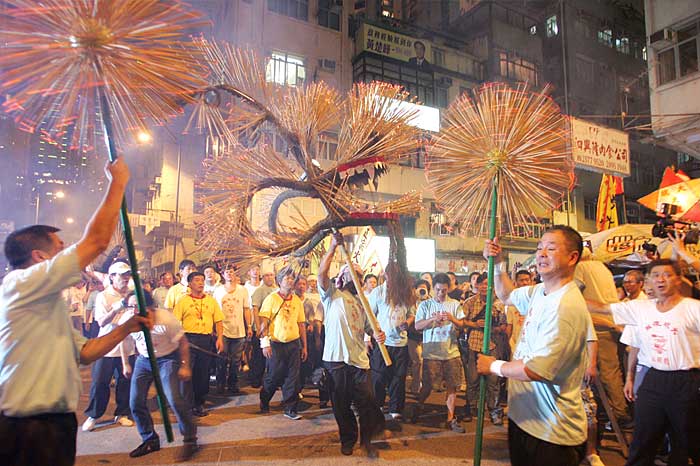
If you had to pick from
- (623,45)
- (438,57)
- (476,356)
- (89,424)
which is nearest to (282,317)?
(89,424)

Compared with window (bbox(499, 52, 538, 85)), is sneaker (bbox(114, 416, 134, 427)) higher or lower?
lower

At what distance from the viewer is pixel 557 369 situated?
2.42 metres

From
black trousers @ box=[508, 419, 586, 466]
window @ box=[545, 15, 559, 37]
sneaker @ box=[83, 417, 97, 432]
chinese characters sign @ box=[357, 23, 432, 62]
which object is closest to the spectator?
sneaker @ box=[83, 417, 97, 432]

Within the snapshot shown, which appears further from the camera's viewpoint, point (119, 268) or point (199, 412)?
point (199, 412)

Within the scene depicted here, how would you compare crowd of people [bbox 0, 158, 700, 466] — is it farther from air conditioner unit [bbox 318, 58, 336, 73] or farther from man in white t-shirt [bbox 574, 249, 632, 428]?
air conditioner unit [bbox 318, 58, 336, 73]

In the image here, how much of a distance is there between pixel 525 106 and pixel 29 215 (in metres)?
18.4

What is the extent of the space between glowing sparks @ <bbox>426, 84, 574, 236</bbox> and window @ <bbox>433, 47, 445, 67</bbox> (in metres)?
18.9

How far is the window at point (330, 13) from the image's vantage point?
19.2 meters

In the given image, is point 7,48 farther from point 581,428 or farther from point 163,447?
point 163,447

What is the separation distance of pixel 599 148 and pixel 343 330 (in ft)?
28.4

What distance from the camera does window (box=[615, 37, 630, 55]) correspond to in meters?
26.6

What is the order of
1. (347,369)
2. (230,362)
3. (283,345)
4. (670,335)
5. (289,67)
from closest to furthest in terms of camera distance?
(670,335)
(347,369)
(283,345)
(230,362)
(289,67)

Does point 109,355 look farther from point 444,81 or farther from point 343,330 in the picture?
point 444,81

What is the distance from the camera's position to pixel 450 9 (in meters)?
25.4
